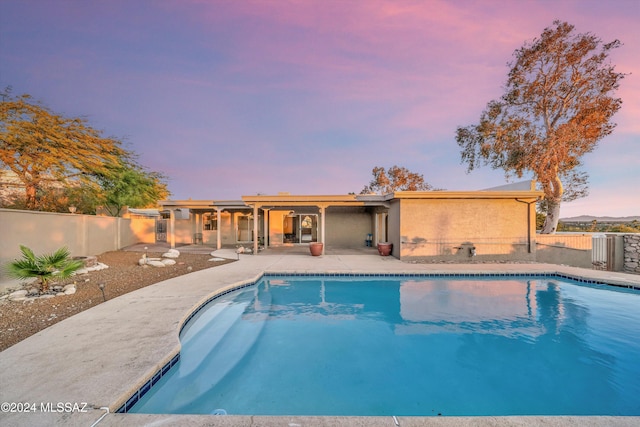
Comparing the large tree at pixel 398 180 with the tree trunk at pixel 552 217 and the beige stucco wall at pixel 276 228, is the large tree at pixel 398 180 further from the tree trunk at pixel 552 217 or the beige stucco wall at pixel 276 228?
the beige stucco wall at pixel 276 228

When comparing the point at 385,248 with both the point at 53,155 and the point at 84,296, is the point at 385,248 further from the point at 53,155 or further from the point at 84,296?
the point at 53,155

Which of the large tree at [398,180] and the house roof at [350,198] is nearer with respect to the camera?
the house roof at [350,198]

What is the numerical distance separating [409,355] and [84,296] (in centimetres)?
700

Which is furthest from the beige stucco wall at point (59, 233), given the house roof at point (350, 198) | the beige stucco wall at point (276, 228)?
the beige stucco wall at point (276, 228)

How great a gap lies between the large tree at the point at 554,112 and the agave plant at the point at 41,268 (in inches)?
755

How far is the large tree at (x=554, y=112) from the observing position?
515 inches

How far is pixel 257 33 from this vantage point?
12414 mm

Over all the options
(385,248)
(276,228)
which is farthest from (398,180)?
(385,248)

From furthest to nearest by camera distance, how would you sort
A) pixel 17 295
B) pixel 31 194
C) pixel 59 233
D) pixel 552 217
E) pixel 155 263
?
pixel 552 217, pixel 31 194, pixel 155 263, pixel 59 233, pixel 17 295

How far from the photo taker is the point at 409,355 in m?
4.24

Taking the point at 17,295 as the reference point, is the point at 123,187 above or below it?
above

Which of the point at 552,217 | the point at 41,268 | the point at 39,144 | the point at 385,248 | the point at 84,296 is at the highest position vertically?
the point at 39,144

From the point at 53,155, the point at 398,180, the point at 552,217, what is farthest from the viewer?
the point at 398,180

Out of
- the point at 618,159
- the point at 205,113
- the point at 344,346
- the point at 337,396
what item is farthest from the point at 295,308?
the point at 618,159
